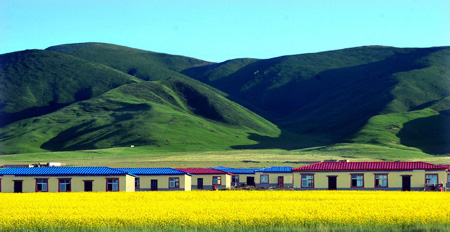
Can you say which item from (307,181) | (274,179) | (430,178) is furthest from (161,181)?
(430,178)

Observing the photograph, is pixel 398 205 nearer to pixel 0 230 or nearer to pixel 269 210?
pixel 269 210

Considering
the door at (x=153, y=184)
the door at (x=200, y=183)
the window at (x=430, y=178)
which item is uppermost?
the window at (x=430, y=178)

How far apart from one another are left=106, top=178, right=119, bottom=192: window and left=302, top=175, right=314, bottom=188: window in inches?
953

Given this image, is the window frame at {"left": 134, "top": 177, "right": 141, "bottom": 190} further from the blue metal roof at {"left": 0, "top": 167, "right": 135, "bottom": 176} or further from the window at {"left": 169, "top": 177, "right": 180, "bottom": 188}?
the blue metal roof at {"left": 0, "top": 167, "right": 135, "bottom": 176}

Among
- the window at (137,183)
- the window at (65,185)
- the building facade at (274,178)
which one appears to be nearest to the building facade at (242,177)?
the building facade at (274,178)

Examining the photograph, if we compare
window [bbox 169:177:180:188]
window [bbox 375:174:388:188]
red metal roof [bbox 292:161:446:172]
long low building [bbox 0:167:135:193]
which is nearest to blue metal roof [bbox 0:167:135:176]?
long low building [bbox 0:167:135:193]

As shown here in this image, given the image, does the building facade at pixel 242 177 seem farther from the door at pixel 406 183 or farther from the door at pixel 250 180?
the door at pixel 406 183

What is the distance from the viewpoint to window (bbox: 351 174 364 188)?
88750mm

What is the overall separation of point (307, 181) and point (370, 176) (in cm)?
825

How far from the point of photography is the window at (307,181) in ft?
299

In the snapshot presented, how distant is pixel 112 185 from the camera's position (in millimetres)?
90188

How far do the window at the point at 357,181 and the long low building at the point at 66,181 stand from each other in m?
29.0

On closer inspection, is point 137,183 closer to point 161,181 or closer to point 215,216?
point 161,181

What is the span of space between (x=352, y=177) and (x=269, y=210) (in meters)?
42.1
